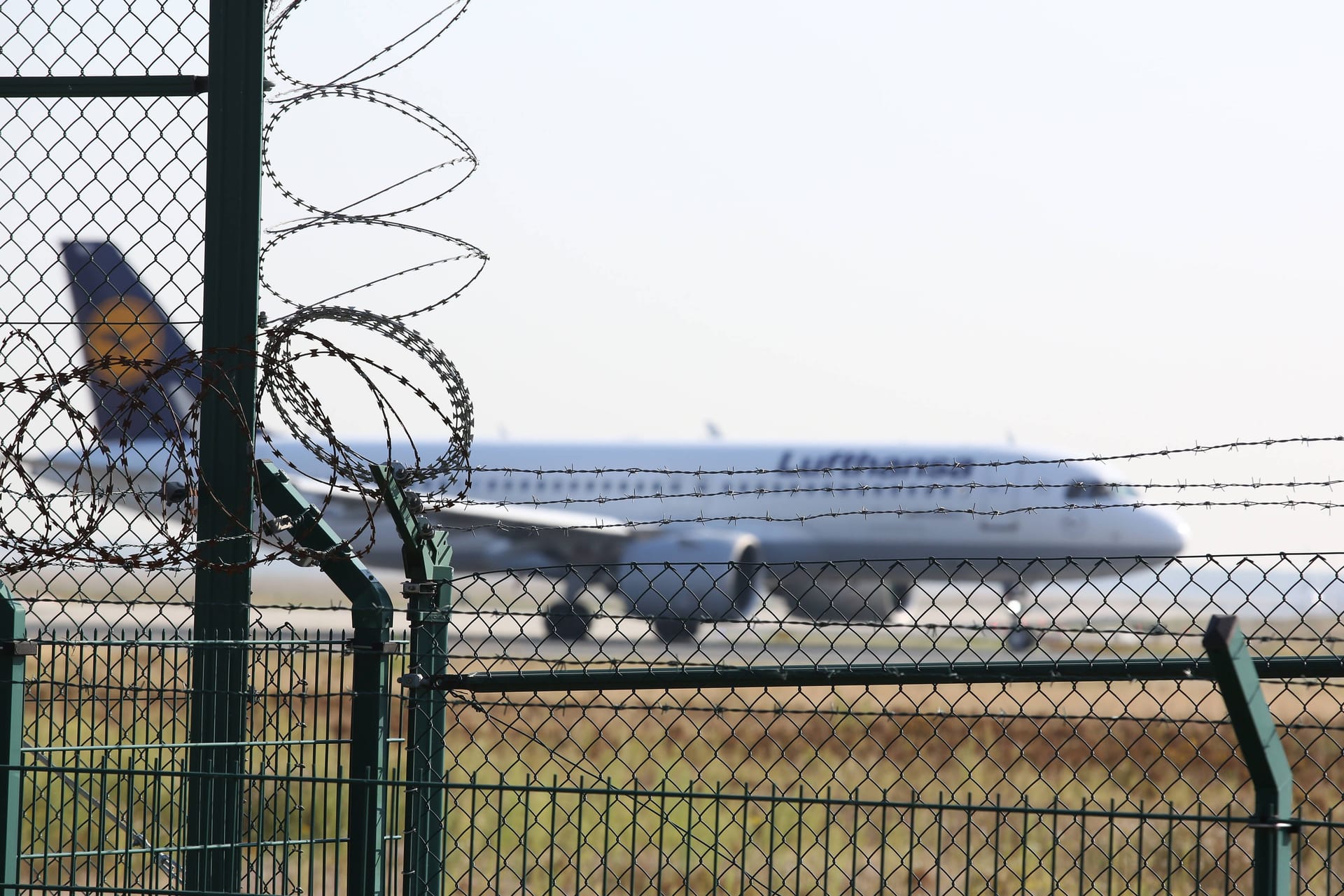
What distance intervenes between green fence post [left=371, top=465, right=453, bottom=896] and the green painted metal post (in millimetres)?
714

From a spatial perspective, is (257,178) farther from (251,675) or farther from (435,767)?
(435,767)

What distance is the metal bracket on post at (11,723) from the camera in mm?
3666

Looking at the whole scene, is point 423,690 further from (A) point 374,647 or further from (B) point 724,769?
(B) point 724,769

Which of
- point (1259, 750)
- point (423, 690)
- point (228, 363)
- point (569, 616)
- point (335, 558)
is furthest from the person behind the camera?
point (228, 363)

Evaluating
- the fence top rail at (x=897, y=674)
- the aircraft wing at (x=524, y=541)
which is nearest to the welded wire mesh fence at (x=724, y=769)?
the fence top rail at (x=897, y=674)

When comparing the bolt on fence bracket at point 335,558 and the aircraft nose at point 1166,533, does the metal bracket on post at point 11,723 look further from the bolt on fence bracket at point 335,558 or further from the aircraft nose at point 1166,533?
the aircraft nose at point 1166,533

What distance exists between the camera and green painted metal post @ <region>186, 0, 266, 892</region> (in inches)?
159

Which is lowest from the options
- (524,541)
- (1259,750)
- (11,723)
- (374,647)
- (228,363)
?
(1259,750)

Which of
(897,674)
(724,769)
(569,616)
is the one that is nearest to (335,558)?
(569,616)

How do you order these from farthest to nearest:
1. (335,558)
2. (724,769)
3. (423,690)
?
(724,769)
(335,558)
(423,690)

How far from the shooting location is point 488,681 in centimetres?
338

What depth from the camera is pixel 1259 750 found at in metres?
2.29

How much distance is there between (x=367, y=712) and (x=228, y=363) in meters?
1.18

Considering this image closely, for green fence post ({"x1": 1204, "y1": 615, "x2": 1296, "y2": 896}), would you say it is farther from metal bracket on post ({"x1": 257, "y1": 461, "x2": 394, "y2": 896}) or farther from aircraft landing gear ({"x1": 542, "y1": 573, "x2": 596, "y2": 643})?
metal bracket on post ({"x1": 257, "y1": 461, "x2": 394, "y2": 896})
